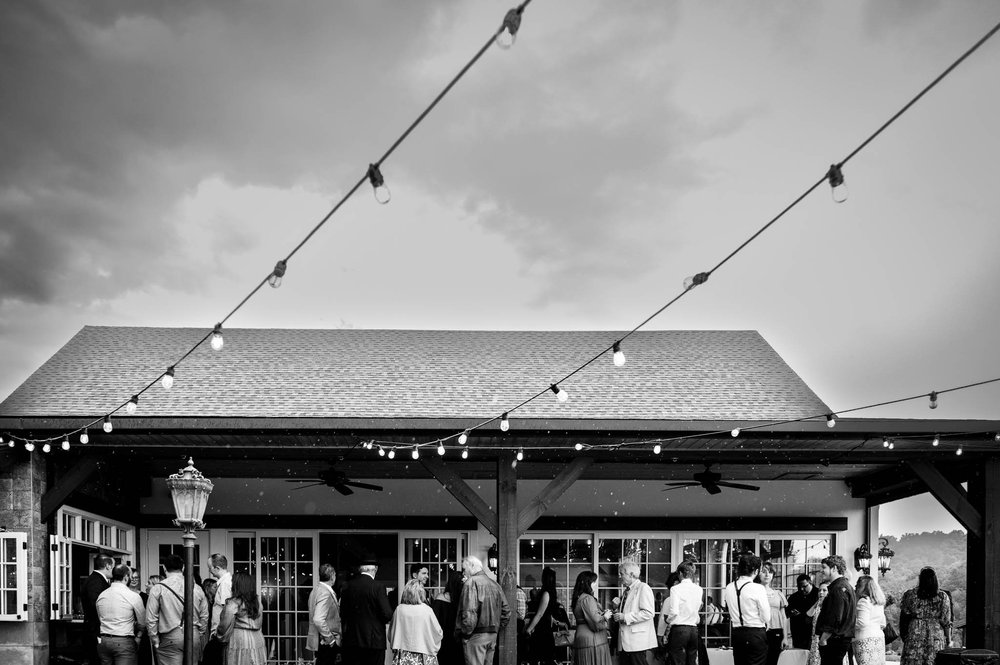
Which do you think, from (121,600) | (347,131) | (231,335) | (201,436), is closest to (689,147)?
(347,131)

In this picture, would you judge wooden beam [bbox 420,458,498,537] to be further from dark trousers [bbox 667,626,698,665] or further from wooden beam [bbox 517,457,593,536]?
dark trousers [bbox 667,626,698,665]

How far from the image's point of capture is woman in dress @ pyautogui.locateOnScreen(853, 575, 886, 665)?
9.23m

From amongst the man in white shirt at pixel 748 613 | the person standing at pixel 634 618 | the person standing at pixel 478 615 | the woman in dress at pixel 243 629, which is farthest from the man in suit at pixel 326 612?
the man in white shirt at pixel 748 613

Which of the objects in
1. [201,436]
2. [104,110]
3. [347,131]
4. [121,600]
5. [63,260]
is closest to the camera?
[121,600]

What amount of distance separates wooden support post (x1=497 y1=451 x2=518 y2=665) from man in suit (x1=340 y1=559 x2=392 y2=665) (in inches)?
49.9

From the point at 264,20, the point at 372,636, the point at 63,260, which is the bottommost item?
the point at 372,636

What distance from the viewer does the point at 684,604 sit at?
377 inches

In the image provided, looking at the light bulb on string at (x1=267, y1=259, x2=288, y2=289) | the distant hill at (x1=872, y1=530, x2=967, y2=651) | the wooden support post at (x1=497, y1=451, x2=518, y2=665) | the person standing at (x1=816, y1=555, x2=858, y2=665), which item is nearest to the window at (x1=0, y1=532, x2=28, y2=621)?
the wooden support post at (x1=497, y1=451, x2=518, y2=665)

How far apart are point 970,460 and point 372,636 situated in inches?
235

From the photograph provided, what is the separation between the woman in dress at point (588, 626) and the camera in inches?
355

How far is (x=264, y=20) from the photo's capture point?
17.3 meters

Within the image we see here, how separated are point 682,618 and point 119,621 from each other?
467 cm

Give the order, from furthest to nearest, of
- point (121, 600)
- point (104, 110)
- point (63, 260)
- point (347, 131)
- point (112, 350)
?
1. point (347, 131)
2. point (63, 260)
3. point (104, 110)
4. point (112, 350)
5. point (121, 600)

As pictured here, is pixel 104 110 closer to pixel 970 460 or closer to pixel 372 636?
pixel 372 636
